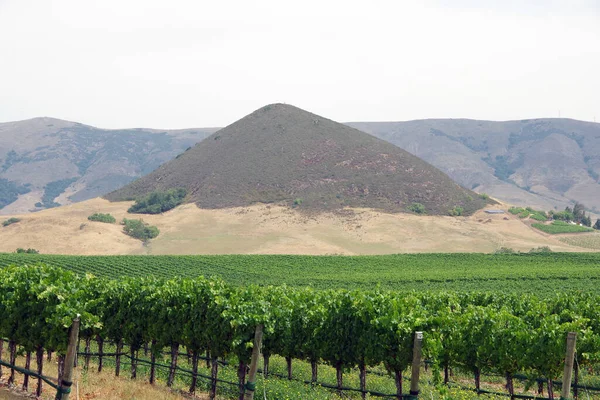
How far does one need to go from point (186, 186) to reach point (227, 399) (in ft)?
418

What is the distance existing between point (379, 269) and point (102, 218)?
62845 mm

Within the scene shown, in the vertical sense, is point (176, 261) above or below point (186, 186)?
below

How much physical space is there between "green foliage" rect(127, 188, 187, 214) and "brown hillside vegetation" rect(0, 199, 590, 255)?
3.73 meters

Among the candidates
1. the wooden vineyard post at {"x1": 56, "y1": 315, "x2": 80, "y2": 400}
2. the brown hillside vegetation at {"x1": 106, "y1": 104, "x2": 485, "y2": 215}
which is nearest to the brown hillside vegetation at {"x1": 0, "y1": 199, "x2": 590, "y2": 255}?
the brown hillside vegetation at {"x1": 106, "y1": 104, "x2": 485, "y2": 215}

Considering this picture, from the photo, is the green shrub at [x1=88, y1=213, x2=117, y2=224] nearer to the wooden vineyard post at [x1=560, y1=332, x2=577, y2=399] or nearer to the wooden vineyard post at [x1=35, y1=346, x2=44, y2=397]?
the wooden vineyard post at [x1=35, y1=346, x2=44, y2=397]

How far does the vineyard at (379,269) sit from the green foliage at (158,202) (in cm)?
5265

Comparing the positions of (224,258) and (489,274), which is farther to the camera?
(224,258)

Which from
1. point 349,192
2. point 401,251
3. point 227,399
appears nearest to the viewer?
point 227,399

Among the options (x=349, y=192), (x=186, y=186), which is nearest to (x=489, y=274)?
(x=349, y=192)

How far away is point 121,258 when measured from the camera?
70500mm

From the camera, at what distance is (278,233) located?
10600cm

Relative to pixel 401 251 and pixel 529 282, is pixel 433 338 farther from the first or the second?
pixel 401 251

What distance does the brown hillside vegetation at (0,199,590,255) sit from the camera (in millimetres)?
95125

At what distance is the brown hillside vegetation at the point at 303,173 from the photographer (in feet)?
422
